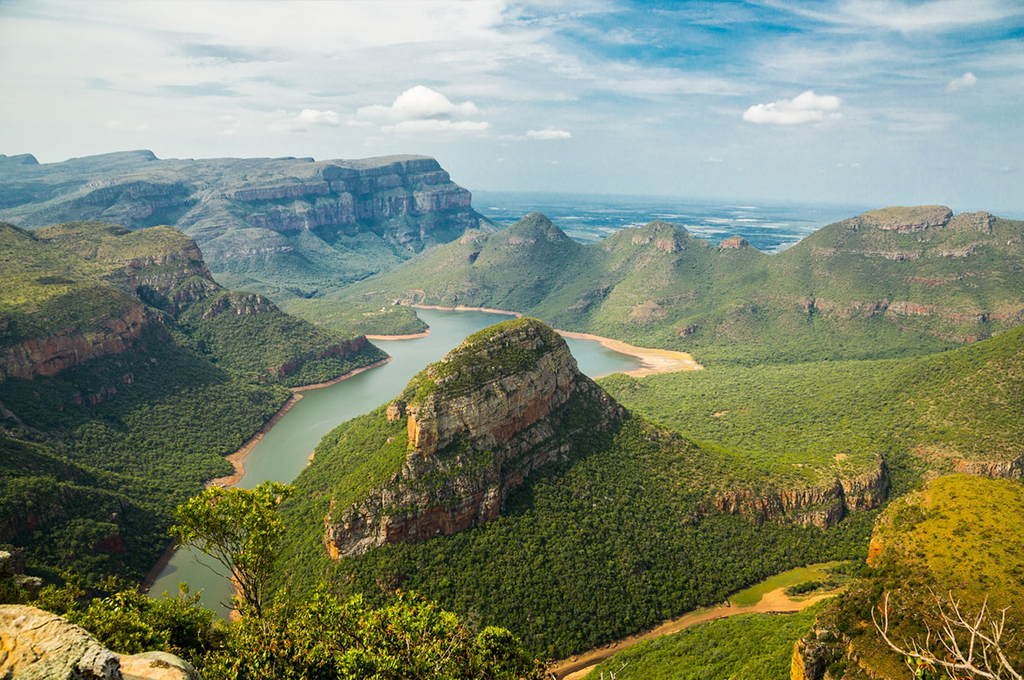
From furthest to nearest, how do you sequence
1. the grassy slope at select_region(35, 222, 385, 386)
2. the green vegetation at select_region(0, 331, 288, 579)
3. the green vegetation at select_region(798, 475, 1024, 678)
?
1. the grassy slope at select_region(35, 222, 385, 386)
2. the green vegetation at select_region(0, 331, 288, 579)
3. the green vegetation at select_region(798, 475, 1024, 678)

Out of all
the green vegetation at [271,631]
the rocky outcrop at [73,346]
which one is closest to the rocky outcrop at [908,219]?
the green vegetation at [271,631]

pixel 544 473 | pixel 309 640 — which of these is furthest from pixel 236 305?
pixel 309 640

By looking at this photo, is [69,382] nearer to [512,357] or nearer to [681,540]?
[512,357]

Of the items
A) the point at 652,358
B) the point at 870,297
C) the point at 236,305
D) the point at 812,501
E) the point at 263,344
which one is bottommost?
the point at 812,501

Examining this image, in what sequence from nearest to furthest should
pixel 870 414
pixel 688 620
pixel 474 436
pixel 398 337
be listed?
pixel 688 620 → pixel 474 436 → pixel 870 414 → pixel 398 337

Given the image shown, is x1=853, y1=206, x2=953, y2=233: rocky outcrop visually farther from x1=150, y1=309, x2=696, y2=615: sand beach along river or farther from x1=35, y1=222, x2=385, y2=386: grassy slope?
x1=35, y1=222, x2=385, y2=386: grassy slope

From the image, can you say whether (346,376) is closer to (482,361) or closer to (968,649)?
(482,361)

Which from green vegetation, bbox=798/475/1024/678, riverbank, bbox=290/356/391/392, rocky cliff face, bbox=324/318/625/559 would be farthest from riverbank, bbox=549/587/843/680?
riverbank, bbox=290/356/391/392
